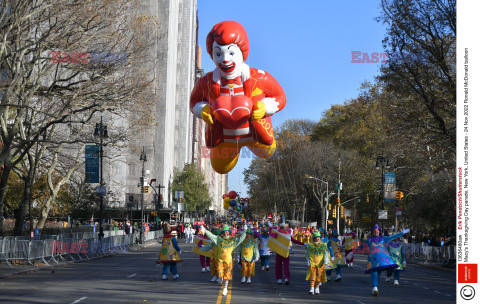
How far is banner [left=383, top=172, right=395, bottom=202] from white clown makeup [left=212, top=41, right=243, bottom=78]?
27.7 meters

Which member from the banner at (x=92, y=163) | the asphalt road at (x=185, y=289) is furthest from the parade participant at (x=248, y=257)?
the banner at (x=92, y=163)

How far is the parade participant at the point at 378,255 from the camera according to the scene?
16.8m

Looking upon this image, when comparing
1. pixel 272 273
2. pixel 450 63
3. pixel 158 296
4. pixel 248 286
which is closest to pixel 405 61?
pixel 450 63

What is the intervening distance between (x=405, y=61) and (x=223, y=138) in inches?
612

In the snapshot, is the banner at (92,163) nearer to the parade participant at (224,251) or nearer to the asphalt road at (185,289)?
the asphalt road at (185,289)

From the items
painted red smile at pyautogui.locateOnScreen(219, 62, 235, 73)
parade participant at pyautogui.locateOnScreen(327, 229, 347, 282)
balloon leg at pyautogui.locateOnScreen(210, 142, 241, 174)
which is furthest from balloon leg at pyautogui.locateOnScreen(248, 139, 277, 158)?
parade participant at pyautogui.locateOnScreen(327, 229, 347, 282)

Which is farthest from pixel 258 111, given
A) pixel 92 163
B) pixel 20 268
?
pixel 92 163

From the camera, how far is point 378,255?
674 inches

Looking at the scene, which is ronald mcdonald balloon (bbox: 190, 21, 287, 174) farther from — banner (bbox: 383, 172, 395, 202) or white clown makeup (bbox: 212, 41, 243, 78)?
banner (bbox: 383, 172, 395, 202)

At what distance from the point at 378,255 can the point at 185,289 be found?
17.4ft

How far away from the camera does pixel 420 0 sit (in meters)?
26.7

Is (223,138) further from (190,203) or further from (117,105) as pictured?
(190,203)

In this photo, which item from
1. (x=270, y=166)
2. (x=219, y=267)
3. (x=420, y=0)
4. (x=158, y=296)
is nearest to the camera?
(x=158, y=296)

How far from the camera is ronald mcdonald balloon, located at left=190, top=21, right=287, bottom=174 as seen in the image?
547 inches
